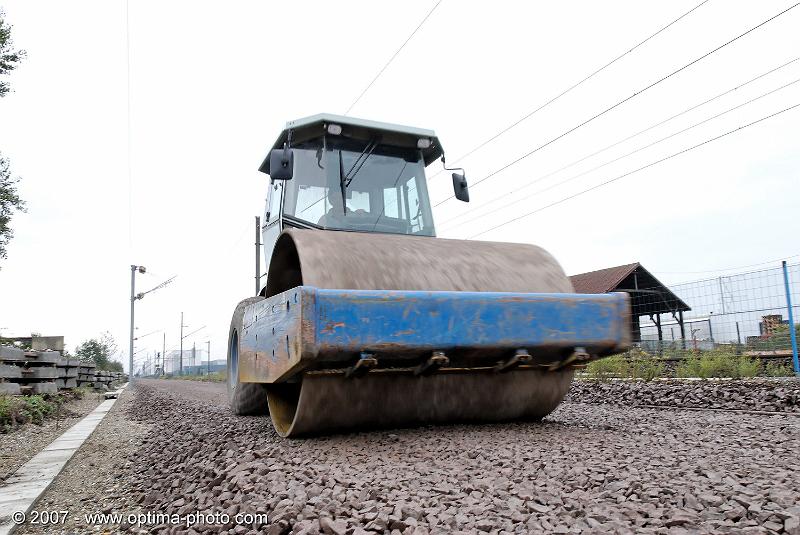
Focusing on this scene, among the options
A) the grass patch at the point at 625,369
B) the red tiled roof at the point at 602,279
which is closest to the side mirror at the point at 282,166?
the grass patch at the point at 625,369

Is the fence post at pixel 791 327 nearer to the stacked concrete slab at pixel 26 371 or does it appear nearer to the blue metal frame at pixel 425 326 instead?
the blue metal frame at pixel 425 326

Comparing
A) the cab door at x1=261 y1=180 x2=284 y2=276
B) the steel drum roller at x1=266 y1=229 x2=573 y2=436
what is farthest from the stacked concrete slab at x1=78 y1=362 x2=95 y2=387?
the steel drum roller at x1=266 y1=229 x2=573 y2=436

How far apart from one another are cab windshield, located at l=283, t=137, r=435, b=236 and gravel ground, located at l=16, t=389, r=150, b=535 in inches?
90.6

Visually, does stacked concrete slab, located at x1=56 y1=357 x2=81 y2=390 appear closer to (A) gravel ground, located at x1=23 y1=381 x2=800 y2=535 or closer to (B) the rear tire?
(B) the rear tire

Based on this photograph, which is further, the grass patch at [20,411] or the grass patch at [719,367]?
the grass patch at [719,367]

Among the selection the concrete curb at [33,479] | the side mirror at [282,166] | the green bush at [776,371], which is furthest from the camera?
the green bush at [776,371]

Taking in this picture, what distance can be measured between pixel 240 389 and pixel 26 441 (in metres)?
3.02

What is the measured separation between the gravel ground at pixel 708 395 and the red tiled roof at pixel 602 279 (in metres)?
13.4

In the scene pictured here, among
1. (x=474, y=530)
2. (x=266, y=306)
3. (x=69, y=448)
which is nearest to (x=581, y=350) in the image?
(x=474, y=530)

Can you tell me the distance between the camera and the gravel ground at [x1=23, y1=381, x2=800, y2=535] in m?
1.78

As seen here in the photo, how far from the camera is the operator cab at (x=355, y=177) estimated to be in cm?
455

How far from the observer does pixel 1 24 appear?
1341cm

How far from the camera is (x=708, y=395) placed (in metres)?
5.81

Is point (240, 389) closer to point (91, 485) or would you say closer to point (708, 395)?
point (91, 485)
